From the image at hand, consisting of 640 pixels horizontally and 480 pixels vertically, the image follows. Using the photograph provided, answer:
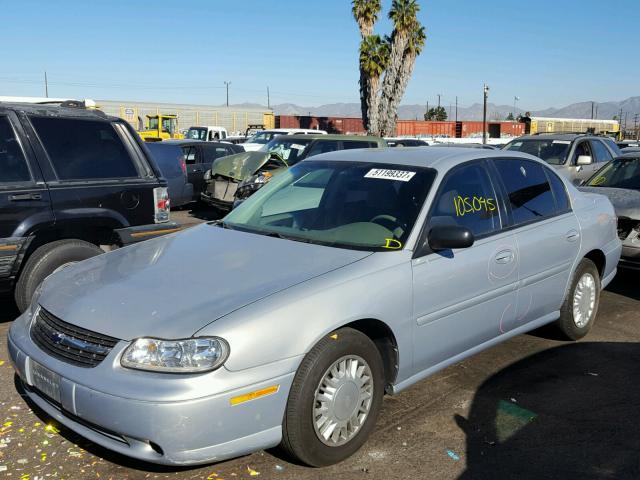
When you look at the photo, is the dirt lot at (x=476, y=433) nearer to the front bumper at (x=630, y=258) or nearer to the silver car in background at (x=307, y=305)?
the silver car in background at (x=307, y=305)

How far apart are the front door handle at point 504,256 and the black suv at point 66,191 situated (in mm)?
3164

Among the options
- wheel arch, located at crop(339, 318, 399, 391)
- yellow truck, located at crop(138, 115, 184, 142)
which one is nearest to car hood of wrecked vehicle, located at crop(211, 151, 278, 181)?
wheel arch, located at crop(339, 318, 399, 391)

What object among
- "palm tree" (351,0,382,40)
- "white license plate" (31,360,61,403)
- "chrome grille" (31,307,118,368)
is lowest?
"white license plate" (31,360,61,403)

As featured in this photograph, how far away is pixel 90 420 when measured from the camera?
9.45 ft

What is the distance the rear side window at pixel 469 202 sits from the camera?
3979 millimetres

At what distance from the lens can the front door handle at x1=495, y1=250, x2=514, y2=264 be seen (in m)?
4.11

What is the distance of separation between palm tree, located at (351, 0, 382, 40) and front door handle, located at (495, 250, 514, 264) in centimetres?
3046

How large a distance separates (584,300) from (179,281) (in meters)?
3.48

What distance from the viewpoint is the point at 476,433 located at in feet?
12.0

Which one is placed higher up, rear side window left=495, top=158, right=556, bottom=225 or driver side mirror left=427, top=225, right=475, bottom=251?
rear side window left=495, top=158, right=556, bottom=225

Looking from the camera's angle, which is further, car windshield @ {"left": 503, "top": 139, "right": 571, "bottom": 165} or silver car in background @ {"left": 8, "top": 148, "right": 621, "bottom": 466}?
car windshield @ {"left": 503, "top": 139, "right": 571, "bottom": 165}

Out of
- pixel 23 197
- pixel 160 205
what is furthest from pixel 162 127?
pixel 23 197

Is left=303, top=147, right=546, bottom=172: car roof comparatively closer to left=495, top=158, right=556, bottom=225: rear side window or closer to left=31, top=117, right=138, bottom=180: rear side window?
left=495, top=158, right=556, bottom=225: rear side window

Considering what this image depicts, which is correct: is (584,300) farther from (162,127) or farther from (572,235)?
(162,127)
